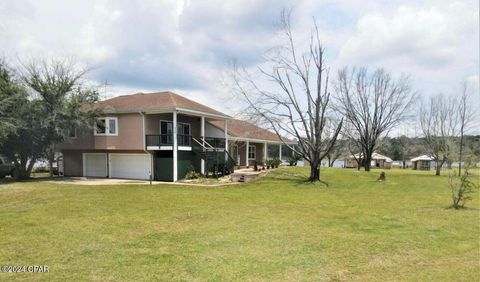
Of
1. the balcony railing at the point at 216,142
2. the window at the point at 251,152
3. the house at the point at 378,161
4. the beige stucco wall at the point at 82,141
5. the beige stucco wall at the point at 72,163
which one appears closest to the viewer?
the beige stucco wall at the point at 82,141

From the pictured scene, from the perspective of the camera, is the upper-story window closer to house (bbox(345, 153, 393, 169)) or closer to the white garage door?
the white garage door

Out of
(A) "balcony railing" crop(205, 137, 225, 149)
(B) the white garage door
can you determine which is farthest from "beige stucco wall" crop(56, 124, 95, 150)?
(A) "balcony railing" crop(205, 137, 225, 149)

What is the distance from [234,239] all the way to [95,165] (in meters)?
20.1

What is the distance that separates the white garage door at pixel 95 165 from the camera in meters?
24.5

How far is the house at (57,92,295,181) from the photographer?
2150 cm

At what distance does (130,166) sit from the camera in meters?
23.4

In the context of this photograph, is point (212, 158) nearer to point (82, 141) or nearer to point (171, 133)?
point (171, 133)

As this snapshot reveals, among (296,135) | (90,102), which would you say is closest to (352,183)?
(296,135)

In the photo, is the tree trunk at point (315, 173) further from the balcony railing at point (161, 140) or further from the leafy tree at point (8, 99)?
the leafy tree at point (8, 99)

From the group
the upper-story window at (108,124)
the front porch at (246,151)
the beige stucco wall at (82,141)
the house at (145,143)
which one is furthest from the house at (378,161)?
the beige stucco wall at (82,141)

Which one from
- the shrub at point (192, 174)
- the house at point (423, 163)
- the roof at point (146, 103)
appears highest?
the roof at point (146, 103)

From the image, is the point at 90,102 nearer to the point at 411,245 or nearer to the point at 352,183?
the point at 352,183

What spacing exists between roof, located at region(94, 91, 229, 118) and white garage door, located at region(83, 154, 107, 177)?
3698mm

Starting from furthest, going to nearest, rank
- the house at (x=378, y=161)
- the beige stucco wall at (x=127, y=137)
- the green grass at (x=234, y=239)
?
the house at (x=378, y=161), the beige stucco wall at (x=127, y=137), the green grass at (x=234, y=239)
